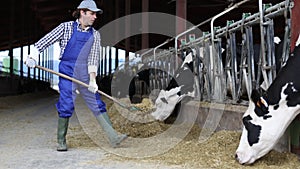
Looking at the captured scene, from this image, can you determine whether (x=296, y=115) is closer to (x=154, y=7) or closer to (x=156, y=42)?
(x=154, y=7)

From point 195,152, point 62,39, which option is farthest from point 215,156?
point 62,39

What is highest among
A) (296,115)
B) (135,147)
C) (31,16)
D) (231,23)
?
(31,16)

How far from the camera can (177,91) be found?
5031 mm

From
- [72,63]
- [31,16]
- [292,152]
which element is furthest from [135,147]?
[31,16]

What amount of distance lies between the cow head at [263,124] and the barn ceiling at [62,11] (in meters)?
3.24

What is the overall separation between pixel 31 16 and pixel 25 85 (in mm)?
7217

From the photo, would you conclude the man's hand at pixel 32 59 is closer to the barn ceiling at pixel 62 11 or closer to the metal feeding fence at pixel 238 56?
the metal feeding fence at pixel 238 56

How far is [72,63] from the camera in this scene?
11.8 feet

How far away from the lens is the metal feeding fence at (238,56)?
340 centimetres

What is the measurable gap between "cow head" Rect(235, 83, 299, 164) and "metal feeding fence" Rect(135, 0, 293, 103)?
0.59 meters

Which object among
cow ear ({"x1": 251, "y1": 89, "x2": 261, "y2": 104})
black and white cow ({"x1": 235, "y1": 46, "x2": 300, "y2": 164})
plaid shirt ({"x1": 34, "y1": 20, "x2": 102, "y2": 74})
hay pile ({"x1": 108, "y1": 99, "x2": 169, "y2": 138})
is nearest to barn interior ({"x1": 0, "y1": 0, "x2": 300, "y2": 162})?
black and white cow ({"x1": 235, "y1": 46, "x2": 300, "y2": 164})

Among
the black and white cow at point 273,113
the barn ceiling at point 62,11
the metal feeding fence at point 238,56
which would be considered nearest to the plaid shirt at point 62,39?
the metal feeding fence at point 238,56

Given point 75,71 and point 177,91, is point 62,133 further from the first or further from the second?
point 177,91

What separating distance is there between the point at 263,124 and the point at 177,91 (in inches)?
88.5
